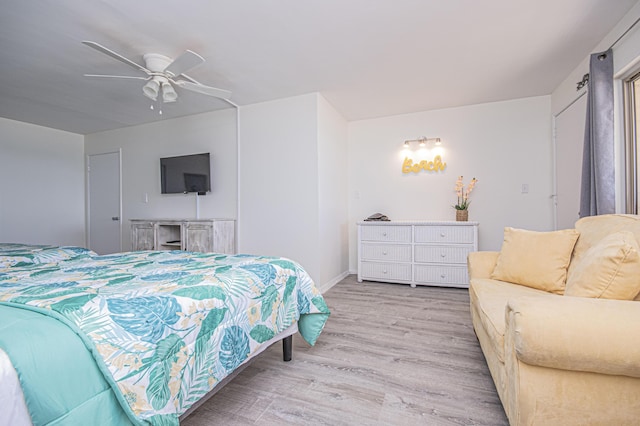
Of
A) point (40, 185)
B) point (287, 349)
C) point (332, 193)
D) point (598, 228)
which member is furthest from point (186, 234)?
point (598, 228)

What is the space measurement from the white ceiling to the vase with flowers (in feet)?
3.56

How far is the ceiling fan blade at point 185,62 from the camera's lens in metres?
2.11

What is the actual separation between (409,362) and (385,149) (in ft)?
10.4

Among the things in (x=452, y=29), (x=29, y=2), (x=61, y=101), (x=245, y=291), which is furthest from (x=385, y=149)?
(x=61, y=101)

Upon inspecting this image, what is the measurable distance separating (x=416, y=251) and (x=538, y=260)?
75.2 inches

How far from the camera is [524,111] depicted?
3.73 meters

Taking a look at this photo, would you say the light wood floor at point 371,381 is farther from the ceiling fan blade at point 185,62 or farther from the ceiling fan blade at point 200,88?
the ceiling fan blade at point 200,88

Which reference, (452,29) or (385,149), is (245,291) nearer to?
(452,29)

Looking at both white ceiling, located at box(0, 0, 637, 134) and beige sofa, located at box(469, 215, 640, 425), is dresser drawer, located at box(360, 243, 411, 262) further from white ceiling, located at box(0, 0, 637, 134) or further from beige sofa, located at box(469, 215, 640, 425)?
beige sofa, located at box(469, 215, 640, 425)

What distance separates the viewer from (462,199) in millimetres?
3963

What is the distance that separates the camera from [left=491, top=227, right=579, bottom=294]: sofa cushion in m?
1.80

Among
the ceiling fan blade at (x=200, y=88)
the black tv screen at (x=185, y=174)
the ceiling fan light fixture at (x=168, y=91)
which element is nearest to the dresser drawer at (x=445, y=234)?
→ the ceiling fan blade at (x=200, y=88)

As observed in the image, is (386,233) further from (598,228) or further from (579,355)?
(579,355)

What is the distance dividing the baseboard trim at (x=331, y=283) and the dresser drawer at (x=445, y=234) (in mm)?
1176
